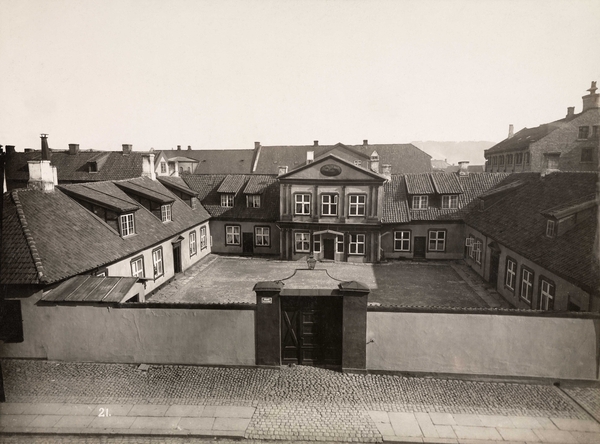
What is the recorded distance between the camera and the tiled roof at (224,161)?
57.5 m

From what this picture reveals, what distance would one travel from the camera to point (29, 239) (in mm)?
15719

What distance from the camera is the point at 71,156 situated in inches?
1779

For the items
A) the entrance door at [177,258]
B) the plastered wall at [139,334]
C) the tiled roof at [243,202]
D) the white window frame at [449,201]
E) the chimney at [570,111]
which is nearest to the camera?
the plastered wall at [139,334]

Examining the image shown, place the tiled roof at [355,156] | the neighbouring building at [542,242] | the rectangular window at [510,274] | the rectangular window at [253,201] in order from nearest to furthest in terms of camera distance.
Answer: the neighbouring building at [542,242] → the rectangular window at [510,274] → the rectangular window at [253,201] → the tiled roof at [355,156]

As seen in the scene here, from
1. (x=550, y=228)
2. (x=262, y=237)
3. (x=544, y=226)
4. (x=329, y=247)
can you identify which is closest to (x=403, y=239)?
(x=329, y=247)

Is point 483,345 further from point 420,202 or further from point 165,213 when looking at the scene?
point 165,213

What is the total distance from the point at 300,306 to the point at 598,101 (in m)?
41.5

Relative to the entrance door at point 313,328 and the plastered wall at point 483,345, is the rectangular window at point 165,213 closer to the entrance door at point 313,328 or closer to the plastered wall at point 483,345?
the entrance door at point 313,328

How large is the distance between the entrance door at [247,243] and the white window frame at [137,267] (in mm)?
11855

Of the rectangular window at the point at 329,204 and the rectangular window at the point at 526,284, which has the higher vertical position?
the rectangular window at the point at 329,204

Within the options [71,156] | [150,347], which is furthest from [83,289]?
[71,156]

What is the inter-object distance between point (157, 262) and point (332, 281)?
10961 millimetres

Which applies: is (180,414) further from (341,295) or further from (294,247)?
(294,247)

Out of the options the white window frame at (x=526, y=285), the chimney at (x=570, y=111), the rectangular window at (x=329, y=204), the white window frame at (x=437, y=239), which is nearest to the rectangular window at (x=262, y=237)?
the rectangular window at (x=329, y=204)
